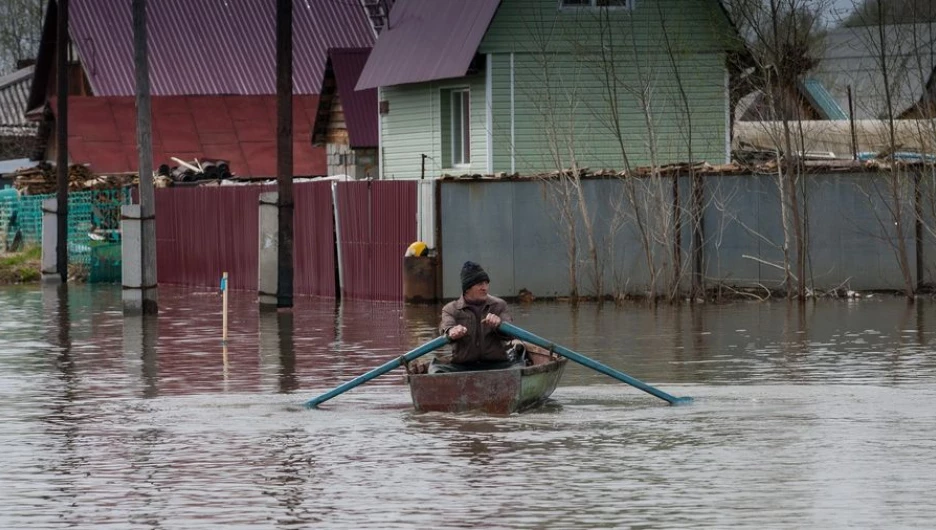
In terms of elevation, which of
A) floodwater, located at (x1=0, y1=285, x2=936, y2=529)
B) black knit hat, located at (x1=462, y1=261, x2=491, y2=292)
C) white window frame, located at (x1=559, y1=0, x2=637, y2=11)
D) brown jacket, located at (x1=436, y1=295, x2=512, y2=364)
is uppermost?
white window frame, located at (x1=559, y1=0, x2=637, y2=11)

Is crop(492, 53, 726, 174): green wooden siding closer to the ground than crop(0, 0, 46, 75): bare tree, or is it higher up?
closer to the ground

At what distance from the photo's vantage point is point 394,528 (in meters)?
10.9

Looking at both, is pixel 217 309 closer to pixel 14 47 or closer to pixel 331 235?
pixel 331 235

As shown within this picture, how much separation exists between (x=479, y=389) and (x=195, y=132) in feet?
127

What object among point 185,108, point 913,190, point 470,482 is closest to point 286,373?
point 470,482

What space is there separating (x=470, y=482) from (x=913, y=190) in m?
19.0

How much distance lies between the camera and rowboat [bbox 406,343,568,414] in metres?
15.9

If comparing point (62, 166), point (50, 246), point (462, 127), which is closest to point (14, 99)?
point (62, 166)

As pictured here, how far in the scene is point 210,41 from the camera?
187 feet

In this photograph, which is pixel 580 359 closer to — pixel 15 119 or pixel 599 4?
pixel 599 4

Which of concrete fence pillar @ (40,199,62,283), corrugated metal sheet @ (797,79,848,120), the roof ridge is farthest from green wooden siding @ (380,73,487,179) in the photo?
the roof ridge

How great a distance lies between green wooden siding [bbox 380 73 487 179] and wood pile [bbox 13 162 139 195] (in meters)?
8.52

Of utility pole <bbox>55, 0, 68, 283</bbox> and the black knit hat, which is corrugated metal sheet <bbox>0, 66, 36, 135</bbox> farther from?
the black knit hat

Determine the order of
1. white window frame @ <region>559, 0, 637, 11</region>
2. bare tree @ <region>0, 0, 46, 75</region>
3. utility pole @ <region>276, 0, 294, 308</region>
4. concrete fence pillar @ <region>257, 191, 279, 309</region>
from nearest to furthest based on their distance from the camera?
utility pole @ <region>276, 0, 294, 308</region> < concrete fence pillar @ <region>257, 191, 279, 309</region> < white window frame @ <region>559, 0, 637, 11</region> < bare tree @ <region>0, 0, 46, 75</region>
